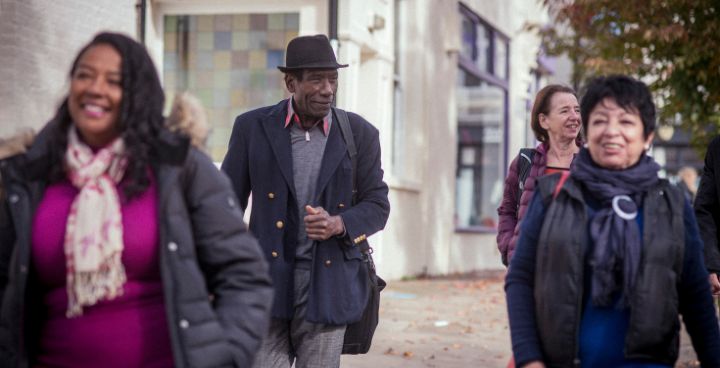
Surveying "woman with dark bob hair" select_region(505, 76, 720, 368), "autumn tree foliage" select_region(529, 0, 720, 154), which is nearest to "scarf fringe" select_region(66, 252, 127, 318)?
"woman with dark bob hair" select_region(505, 76, 720, 368)

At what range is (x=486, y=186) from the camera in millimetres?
26172

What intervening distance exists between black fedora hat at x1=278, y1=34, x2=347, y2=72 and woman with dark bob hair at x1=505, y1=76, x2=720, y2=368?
1681 millimetres

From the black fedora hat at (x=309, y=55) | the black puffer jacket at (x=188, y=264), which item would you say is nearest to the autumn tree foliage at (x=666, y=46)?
the black fedora hat at (x=309, y=55)

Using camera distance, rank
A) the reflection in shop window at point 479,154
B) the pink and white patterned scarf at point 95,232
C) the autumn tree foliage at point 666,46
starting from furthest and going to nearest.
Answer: the reflection in shop window at point 479,154 → the autumn tree foliage at point 666,46 → the pink and white patterned scarf at point 95,232

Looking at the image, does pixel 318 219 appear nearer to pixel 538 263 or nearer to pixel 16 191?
pixel 538 263

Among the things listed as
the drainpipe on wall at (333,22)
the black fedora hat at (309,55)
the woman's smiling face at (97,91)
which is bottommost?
the woman's smiling face at (97,91)

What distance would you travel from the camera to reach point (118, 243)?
11.0 feet

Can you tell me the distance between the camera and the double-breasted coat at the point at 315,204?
5453 mm

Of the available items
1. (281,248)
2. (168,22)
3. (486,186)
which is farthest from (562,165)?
(486,186)

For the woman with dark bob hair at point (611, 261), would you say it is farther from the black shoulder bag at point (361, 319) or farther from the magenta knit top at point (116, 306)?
the black shoulder bag at point (361, 319)

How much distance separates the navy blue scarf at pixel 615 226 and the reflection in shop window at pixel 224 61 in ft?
31.0

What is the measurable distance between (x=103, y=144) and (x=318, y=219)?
1.93m

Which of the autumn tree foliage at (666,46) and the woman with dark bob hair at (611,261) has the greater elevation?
the autumn tree foliage at (666,46)

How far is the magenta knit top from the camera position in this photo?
11.1 feet
